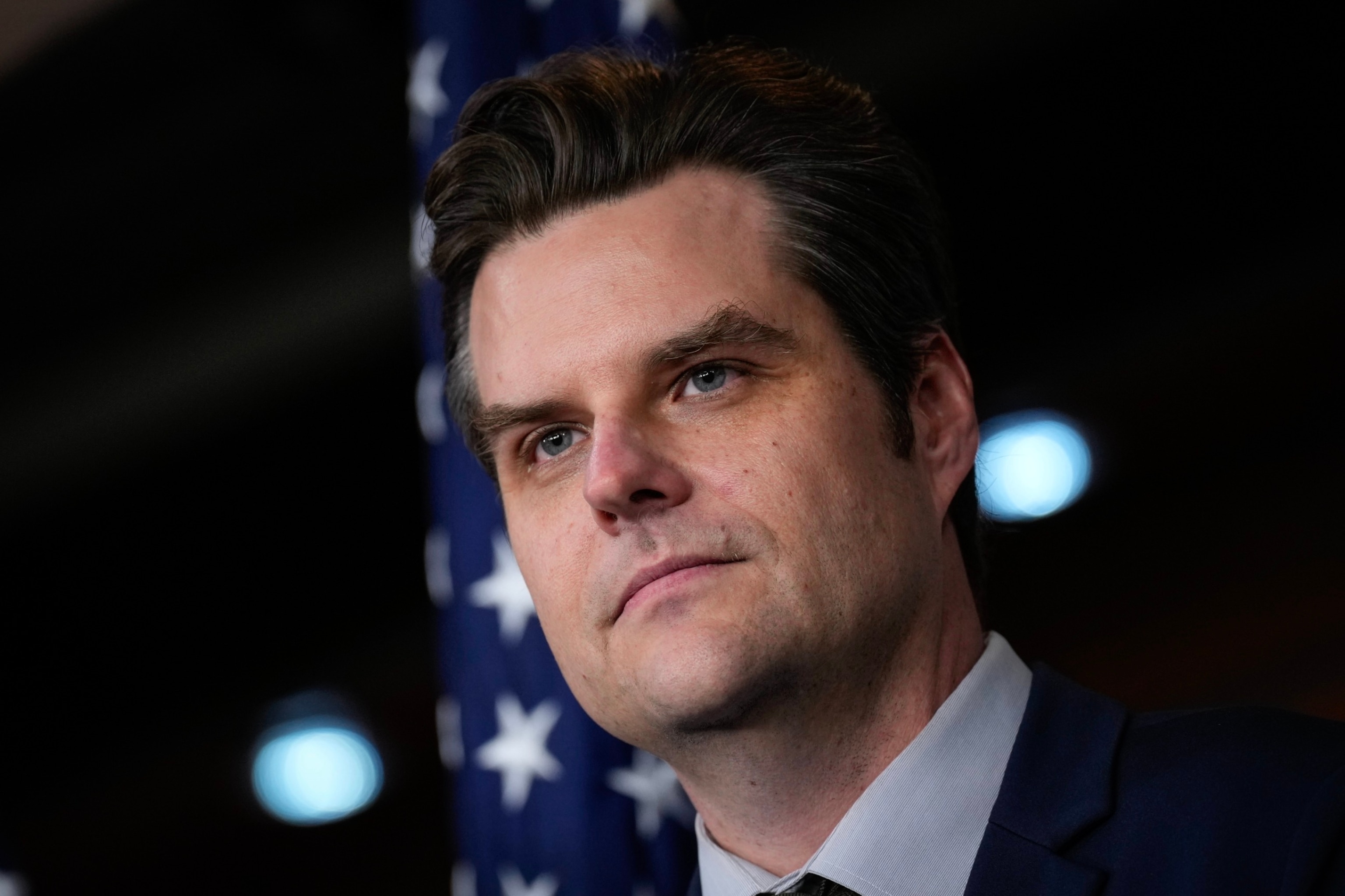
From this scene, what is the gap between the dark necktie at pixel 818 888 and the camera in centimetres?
159

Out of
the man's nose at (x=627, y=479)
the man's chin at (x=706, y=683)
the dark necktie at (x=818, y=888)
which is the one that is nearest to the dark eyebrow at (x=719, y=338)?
the man's nose at (x=627, y=479)

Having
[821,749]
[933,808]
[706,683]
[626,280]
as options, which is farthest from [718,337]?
[933,808]

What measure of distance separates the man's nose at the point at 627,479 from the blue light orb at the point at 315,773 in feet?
19.3

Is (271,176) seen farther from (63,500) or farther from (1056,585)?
(1056,585)

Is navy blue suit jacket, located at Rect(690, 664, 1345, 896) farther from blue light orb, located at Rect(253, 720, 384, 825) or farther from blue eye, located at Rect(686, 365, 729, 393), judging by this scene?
blue light orb, located at Rect(253, 720, 384, 825)

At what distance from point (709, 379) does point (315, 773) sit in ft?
20.0

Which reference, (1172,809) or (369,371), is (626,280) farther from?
(369,371)

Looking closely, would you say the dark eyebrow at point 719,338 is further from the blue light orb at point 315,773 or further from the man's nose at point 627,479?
the blue light orb at point 315,773

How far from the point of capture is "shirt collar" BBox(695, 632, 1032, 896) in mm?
1556

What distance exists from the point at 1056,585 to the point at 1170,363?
52.6 inches

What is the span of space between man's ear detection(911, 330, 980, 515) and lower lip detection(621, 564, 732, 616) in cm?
39

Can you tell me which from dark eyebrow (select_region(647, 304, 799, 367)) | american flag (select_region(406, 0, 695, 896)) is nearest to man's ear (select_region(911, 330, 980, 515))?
dark eyebrow (select_region(647, 304, 799, 367))

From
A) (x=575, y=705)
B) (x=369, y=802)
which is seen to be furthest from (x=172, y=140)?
(x=369, y=802)

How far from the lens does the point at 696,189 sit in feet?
5.88
